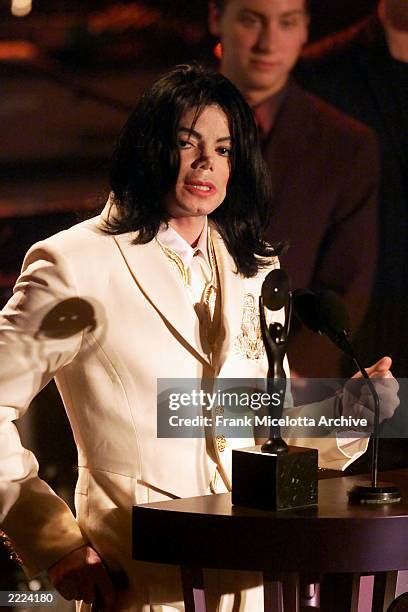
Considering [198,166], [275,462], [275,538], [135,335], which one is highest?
[198,166]

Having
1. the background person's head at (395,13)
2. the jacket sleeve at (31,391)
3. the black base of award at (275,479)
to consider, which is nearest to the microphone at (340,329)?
the black base of award at (275,479)

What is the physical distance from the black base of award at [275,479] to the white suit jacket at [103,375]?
1.08ft

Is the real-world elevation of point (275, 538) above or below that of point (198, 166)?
below

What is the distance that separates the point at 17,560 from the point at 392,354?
1.19 m

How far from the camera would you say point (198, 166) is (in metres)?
2.29

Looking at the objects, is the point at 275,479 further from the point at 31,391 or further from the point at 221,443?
the point at 31,391

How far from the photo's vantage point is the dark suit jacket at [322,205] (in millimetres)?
2867

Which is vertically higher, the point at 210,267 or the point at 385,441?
the point at 210,267

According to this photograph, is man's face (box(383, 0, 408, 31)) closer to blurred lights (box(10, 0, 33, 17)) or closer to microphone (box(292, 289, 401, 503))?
blurred lights (box(10, 0, 33, 17))

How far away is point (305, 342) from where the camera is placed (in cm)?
287

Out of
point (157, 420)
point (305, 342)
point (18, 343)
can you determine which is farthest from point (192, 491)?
point (305, 342)

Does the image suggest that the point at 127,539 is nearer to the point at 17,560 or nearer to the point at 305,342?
the point at 17,560

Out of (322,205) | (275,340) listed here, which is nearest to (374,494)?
(275,340)

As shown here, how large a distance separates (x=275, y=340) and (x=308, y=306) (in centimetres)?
11
